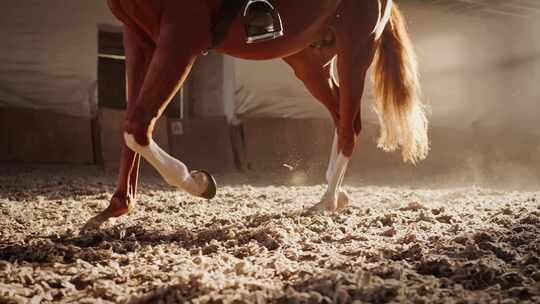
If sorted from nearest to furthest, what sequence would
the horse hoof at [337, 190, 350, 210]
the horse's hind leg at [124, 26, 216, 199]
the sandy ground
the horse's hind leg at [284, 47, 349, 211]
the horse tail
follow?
1. the sandy ground
2. the horse's hind leg at [124, 26, 216, 199]
3. the horse hoof at [337, 190, 350, 210]
4. the horse's hind leg at [284, 47, 349, 211]
5. the horse tail

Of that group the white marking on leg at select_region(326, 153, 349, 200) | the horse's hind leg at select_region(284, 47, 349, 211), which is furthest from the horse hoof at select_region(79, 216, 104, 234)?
the horse's hind leg at select_region(284, 47, 349, 211)

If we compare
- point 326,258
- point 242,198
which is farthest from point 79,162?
point 326,258

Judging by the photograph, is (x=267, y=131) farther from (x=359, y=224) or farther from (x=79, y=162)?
(x=359, y=224)

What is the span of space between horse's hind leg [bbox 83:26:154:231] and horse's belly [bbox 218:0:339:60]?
0.40 metres

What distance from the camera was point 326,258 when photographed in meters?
1.81

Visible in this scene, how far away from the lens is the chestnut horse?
7.43ft

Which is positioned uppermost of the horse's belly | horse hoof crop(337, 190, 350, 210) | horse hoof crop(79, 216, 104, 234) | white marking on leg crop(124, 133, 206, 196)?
the horse's belly

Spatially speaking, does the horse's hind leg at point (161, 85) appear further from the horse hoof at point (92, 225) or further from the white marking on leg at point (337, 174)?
the white marking on leg at point (337, 174)

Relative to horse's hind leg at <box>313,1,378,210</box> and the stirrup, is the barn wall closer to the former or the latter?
horse's hind leg at <box>313,1,378,210</box>

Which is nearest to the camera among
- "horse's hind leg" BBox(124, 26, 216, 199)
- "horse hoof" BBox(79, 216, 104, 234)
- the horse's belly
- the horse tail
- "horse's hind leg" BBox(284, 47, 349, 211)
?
"horse's hind leg" BBox(124, 26, 216, 199)

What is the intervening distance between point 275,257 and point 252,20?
127cm

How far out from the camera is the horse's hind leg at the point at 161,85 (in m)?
2.22

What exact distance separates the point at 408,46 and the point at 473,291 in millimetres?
2765

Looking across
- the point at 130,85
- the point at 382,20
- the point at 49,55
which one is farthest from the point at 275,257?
the point at 49,55
